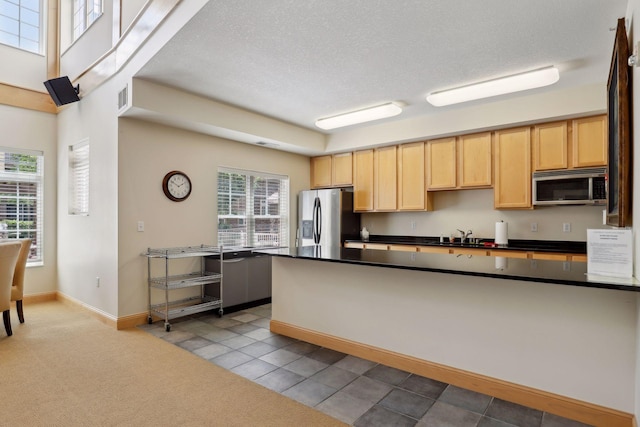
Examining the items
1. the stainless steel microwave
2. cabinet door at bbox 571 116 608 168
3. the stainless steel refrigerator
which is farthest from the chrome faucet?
the stainless steel refrigerator

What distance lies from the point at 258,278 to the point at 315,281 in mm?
1776

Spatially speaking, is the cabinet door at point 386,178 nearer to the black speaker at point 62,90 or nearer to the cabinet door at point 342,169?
the cabinet door at point 342,169

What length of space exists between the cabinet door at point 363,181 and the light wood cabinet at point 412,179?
49cm

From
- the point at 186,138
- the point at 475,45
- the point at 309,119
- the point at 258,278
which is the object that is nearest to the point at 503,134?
the point at 475,45

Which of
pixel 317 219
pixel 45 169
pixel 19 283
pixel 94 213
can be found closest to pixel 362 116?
pixel 317 219

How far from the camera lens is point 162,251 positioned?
13.6 ft

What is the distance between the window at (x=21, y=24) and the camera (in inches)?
193

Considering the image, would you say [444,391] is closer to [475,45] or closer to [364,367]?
[364,367]

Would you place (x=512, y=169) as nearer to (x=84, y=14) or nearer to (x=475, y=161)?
(x=475, y=161)

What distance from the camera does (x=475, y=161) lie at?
4605 mm

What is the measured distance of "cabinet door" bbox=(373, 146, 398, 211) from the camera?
5.32 m

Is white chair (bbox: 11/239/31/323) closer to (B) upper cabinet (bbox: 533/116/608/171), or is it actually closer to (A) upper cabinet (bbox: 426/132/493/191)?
(A) upper cabinet (bbox: 426/132/493/191)

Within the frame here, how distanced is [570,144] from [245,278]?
4275 mm

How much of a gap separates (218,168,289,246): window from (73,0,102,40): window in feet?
8.60
